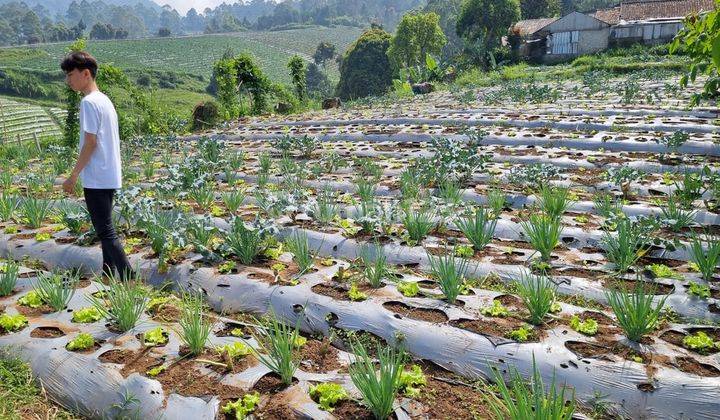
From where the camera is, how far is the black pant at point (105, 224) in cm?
318

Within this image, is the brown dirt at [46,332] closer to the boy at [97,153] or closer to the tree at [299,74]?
the boy at [97,153]

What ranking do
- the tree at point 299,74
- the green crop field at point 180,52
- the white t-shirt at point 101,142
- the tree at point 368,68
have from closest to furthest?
the white t-shirt at point 101,142
the tree at point 299,74
the tree at point 368,68
the green crop field at point 180,52

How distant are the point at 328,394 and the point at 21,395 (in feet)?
4.58

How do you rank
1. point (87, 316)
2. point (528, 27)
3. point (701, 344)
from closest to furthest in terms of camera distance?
point (701, 344), point (87, 316), point (528, 27)

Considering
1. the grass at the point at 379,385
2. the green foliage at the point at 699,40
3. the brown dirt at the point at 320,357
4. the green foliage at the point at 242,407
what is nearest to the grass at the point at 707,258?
the green foliage at the point at 699,40

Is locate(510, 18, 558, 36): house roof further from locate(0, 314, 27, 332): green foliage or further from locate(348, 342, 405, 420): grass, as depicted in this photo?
locate(348, 342, 405, 420): grass

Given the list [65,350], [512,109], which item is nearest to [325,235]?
[65,350]

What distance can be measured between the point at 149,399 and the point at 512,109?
8.65 meters

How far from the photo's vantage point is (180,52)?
7756cm

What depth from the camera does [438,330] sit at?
95.7 inches

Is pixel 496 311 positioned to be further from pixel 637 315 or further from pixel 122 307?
pixel 122 307

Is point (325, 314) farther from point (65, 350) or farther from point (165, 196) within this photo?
point (165, 196)

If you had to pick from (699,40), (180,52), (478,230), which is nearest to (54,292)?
(478,230)

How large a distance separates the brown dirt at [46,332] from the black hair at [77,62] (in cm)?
147
